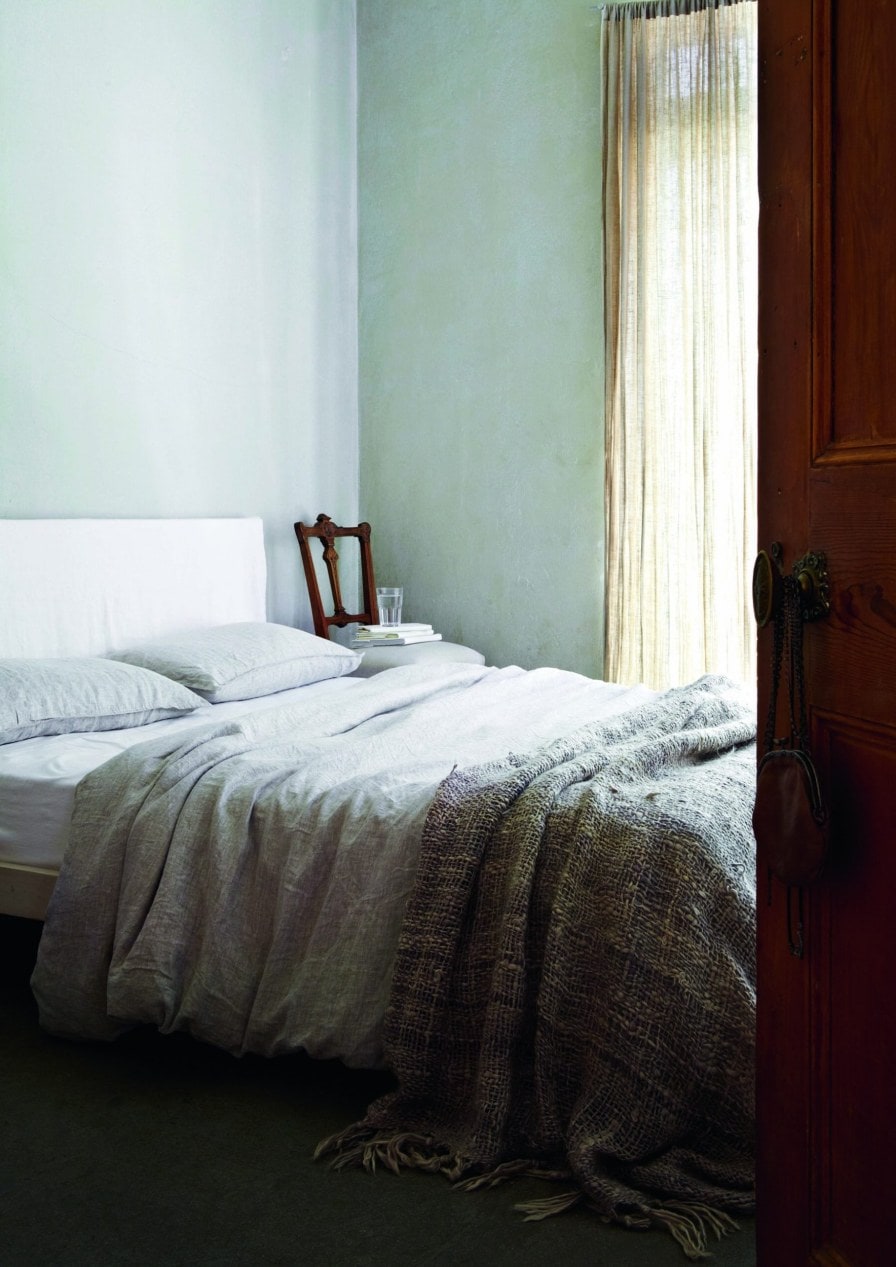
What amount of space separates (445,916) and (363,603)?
297cm

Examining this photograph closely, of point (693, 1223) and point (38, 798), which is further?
point (38, 798)

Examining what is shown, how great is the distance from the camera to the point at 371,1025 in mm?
1936

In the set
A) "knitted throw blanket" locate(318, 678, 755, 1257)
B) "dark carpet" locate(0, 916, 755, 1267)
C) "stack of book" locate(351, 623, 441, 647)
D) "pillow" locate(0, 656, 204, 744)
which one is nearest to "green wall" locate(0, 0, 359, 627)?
"stack of book" locate(351, 623, 441, 647)

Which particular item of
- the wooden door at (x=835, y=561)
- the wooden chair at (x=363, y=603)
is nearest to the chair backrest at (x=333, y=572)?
the wooden chair at (x=363, y=603)

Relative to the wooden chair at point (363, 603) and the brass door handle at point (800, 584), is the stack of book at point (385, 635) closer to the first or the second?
the wooden chair at point (363, 603)

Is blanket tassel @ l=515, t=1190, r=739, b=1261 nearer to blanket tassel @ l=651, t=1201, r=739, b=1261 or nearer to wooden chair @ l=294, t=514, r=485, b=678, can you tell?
blanket tassel @ l=651, t=1201, r=739, b=1261

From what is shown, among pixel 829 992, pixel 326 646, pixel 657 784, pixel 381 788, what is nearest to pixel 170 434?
pixel 326 646

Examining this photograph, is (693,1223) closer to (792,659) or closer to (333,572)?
(792,659)

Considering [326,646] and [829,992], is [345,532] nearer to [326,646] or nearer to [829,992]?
[326,646]

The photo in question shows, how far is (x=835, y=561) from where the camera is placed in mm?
1101

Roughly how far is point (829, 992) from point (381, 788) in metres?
1.10

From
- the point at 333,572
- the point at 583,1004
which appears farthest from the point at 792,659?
the point at 333,572

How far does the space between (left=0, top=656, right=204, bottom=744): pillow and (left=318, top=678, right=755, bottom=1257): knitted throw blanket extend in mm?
1054

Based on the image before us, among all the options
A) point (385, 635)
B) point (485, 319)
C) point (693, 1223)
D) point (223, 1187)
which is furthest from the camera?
point (485, 319)
